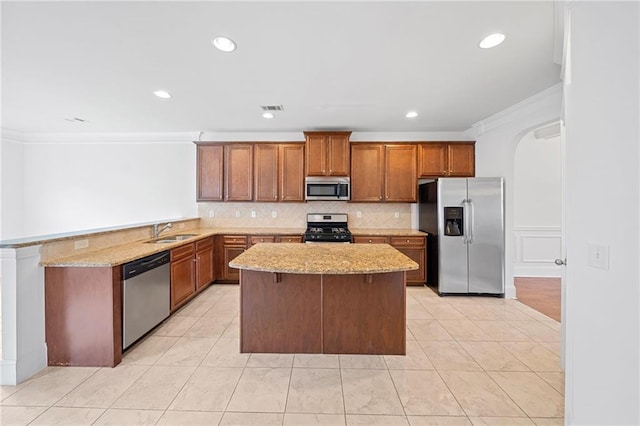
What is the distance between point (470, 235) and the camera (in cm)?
406

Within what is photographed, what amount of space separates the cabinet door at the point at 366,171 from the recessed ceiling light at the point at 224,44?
2822mm

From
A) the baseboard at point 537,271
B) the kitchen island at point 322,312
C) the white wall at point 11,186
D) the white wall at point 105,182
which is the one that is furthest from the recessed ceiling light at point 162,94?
the baseboard at point 537,271

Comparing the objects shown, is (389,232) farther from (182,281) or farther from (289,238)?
(182,281)

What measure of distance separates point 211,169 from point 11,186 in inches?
149

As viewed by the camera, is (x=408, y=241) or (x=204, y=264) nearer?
(x=204, y=264)

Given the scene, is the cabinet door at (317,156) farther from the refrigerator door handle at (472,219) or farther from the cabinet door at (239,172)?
the refrigerator door handle at (472,219)

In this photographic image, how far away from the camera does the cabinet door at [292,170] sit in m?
4.76

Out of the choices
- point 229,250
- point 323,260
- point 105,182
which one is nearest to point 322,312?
point 323,260

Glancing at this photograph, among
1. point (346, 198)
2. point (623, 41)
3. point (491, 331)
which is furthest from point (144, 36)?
point (491, 331)

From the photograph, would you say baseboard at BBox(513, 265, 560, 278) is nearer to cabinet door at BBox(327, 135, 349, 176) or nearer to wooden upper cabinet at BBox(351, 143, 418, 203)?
wooden upper cabinet at BBox(351, 143, 418, 203)

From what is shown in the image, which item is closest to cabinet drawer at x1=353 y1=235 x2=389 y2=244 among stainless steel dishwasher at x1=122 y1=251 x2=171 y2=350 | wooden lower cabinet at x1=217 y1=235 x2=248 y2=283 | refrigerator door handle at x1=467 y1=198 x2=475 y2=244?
refrigerator door handle at x1=467 y1=198 x2=475 y2=244

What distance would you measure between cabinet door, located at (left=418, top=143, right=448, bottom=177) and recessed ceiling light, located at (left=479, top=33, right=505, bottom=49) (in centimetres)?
249

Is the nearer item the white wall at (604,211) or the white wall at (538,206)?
the white wall at (604,211)

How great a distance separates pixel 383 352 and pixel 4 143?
720 centimetres
